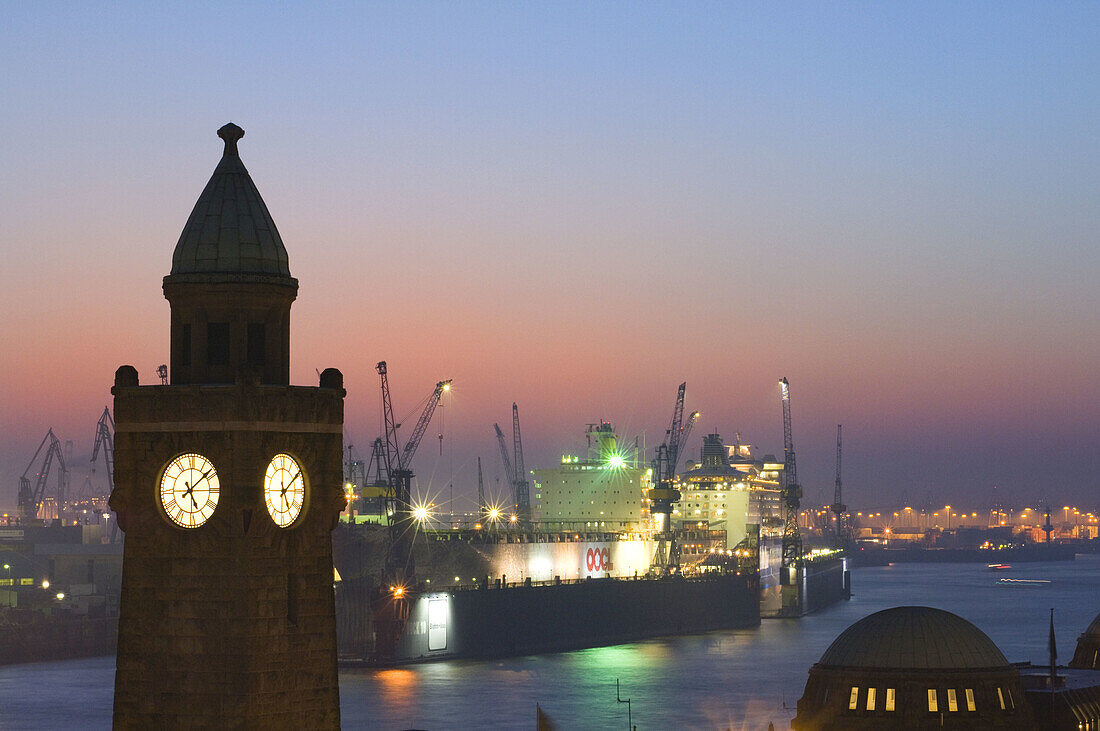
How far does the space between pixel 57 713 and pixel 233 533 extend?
128815mm

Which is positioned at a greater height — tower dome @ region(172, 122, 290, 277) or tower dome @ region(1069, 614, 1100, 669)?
tower dome @ region(172, 122, 290, 277)

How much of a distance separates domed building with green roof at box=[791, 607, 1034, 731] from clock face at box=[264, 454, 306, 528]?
58.1m

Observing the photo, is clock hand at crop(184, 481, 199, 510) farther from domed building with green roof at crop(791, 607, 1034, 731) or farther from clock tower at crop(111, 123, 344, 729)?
domed building with green roof at crop(791, 607, 1034, 731)

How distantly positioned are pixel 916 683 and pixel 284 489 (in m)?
60.6

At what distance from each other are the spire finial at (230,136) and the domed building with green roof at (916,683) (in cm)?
5894

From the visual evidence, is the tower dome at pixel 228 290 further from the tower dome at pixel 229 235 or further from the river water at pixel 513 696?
the river water at pixel 513 696

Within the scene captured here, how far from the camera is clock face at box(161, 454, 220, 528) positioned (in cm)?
2562

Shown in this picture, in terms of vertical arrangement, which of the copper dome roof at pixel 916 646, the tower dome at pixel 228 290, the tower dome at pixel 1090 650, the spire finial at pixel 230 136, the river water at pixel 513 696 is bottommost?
the river water at pixel 513 696

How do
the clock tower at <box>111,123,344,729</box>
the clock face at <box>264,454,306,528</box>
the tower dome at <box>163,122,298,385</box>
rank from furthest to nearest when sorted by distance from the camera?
the tower dome at <box>163,122,298,385</box> < the clock face at <box>264,454,306,528</box> < the clock tower at <box>111,123,344,729</box>

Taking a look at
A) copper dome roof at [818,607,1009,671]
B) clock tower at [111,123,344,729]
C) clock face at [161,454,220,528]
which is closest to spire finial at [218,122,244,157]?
clock tower at [111,123,344,729]

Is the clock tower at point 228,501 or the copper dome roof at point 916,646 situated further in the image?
the copper dome roof at point 916,646

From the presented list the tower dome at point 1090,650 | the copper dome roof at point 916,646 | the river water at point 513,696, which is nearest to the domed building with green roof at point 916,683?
the copper dome roof at point 916,646

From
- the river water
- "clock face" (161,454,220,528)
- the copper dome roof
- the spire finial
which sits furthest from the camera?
the river water

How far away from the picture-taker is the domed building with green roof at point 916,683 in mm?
Result: 81062
